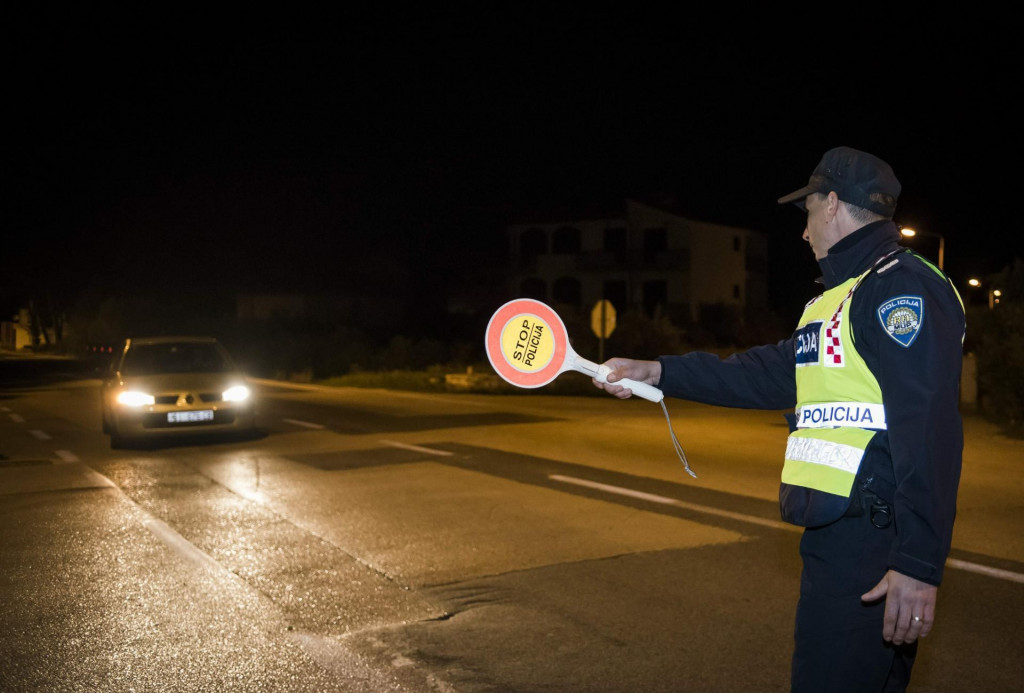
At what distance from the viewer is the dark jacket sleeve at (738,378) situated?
318 centimetres

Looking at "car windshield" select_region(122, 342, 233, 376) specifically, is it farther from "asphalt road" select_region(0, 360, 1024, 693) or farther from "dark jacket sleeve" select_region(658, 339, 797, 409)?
"dark jacket sleeve" select_region(658, 339, 797, 409)

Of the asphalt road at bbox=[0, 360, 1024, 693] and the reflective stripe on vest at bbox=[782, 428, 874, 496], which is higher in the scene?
the reflective stripe on vest at bbox=[782, 428, 874, 496]

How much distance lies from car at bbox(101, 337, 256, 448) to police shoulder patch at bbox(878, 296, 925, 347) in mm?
12149

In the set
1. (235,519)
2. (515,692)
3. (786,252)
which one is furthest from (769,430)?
(786,252)

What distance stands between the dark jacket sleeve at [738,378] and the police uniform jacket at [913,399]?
539 millimetres

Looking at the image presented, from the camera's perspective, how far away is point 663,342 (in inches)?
1240

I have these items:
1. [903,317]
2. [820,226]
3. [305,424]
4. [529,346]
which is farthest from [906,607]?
[305,424]

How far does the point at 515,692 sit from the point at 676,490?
5.48 meters

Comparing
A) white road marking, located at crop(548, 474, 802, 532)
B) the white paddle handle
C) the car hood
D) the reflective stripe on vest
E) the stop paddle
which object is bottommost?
white road marking, located at crop(548, 474, 802, 532)

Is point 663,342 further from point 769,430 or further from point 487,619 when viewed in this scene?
point 487,619

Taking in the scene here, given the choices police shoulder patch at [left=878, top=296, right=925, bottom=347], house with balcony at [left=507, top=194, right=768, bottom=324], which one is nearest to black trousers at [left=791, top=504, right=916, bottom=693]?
police shoulder patch at [left=878, top=296, right=925, bottom=347]

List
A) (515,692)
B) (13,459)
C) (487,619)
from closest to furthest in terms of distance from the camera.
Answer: (515,692) < (487,619) < (13,459)

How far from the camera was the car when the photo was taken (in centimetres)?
1311

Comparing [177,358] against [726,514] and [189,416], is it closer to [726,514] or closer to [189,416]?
[189,416]
